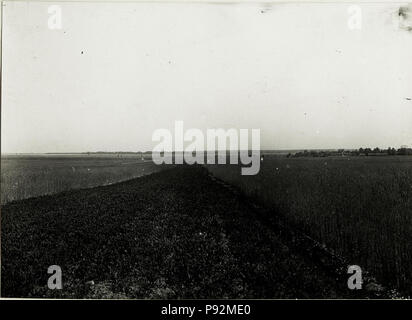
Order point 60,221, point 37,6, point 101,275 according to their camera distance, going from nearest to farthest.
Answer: point 101,275, point 37,6, point 60,221

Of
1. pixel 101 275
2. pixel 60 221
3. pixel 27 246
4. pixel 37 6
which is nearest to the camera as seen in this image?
pixel 101 275

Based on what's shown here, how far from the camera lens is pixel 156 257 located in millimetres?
7508

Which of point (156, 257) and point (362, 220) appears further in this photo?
point (362, 220)

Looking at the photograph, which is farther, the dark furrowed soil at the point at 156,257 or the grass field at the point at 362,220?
the grass field at the point at 362,220

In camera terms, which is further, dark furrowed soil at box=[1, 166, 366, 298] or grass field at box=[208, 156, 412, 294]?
grass field at box=[208, 156, 412, 294]

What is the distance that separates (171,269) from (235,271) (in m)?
1.41

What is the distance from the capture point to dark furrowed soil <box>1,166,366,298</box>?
622cm

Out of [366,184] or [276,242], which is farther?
[366,184]

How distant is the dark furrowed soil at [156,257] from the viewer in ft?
20.4

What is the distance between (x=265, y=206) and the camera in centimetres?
1388

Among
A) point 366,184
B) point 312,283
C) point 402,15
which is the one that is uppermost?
point 402,15

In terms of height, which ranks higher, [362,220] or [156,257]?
[362,220]
